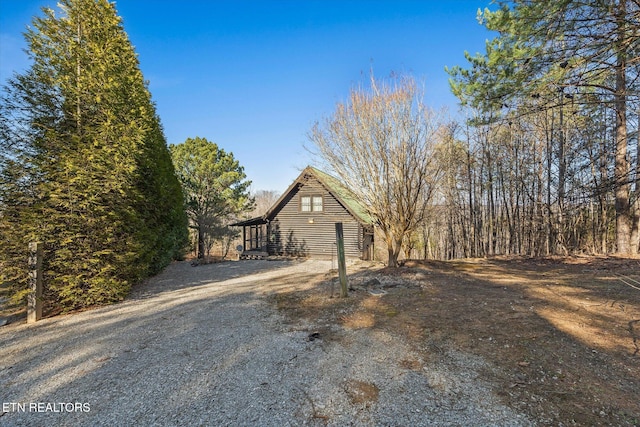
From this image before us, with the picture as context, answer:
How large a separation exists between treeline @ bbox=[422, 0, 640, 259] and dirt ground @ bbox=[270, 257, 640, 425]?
78.2 inches

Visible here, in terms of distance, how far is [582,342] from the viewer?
3564 millimetres

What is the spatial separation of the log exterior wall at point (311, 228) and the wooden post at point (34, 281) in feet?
39.0

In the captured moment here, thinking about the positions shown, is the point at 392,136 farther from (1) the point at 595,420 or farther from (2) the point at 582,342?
(1) the point at 595,420

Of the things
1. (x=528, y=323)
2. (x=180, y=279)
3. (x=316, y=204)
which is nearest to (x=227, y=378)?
(x=528, y=323)

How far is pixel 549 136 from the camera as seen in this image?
13250mm

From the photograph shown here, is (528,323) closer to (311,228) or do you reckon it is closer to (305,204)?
(311,228)

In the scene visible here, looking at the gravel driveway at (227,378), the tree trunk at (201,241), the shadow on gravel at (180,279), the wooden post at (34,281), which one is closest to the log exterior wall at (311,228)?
the tree trunk at (201,241)

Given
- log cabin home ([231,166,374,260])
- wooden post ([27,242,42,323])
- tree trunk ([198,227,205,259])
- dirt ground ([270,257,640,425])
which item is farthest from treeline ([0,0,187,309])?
tree trunk ([198,227,205,259])

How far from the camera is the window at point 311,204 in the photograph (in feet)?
54.6

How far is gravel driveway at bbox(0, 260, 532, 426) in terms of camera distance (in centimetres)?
257

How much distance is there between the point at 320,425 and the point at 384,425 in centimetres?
55

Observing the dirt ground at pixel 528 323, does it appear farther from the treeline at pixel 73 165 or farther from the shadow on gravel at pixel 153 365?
the treeline at pixel 73 165

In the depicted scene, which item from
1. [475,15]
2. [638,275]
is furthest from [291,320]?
[475,15]

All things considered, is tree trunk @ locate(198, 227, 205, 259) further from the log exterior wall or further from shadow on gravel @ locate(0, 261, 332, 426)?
shadow on gravel @ locate(0, 261, 332, 426)
